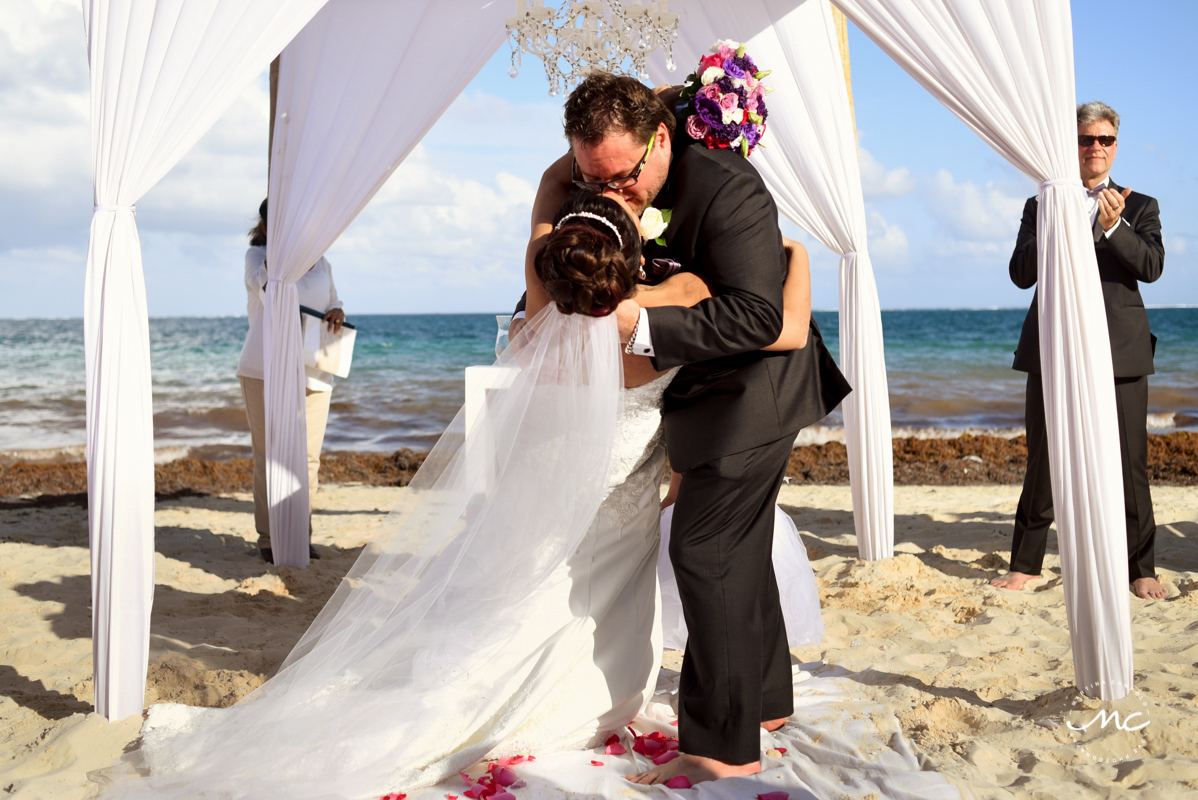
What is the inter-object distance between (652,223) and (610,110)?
28 cm

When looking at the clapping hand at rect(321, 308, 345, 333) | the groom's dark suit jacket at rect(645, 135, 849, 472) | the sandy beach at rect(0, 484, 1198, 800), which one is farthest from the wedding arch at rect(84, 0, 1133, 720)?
the clapping hand at rect(321, 308, 345, 333)

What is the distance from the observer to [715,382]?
213cm

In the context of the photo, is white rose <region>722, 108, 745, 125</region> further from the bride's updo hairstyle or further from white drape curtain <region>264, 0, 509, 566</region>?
white drape curtain <region>264, 0, 509, 566</region>

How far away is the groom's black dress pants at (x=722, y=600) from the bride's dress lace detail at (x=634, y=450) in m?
0.19

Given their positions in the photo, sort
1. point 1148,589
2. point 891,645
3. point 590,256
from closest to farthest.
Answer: point 590,256
point 891,645
point 1148,589

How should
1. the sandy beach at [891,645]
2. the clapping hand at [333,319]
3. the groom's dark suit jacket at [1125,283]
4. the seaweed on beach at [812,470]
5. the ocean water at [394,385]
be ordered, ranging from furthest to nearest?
1. the ocean water at [394,385]
2. the seaweed on beach at [812,470]
3. the clapping hand at [333,319]
4. the groom's dark suit jacket at [1125,283]
5. the sandy beach at [891,645]

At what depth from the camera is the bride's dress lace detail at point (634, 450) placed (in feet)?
7.39

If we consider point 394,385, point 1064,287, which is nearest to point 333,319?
point 1064,287

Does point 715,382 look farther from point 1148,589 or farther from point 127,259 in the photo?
point 1148,589

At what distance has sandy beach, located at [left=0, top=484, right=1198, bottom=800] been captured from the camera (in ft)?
7.21

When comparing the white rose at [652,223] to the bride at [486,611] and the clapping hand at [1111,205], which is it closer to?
the bride at [486,611]

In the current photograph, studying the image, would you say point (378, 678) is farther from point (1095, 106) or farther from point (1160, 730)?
point (1095, 106)

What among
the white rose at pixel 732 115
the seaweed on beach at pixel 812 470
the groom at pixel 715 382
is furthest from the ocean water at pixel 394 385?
the white rose at pixel 732 115

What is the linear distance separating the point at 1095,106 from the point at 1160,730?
243 centimetres
